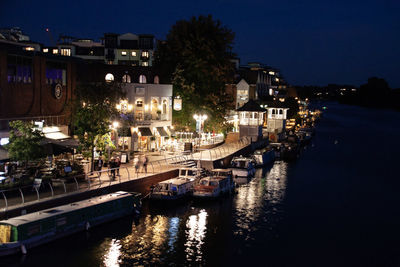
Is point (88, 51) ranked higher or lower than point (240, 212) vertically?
higher

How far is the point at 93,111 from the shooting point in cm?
3878

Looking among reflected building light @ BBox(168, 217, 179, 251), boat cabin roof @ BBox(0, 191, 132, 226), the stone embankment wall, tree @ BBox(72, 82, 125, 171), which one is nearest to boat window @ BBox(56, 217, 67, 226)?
boat cabin roof @ BBox(0, 191, 132, 226)

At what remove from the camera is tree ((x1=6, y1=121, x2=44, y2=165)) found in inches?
1231

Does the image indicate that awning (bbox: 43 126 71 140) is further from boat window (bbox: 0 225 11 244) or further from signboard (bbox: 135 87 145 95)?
boat window (bbox: 0 225 11 244)

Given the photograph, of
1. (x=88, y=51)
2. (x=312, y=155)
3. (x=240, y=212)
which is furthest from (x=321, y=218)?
(x=88, y=51)

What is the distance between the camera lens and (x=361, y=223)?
36.0m

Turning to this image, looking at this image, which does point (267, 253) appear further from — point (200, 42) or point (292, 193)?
point (200, 42)

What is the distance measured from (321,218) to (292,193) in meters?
9.03

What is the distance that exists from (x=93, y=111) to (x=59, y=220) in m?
14.3

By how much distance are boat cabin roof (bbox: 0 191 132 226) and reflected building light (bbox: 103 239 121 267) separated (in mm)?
3261

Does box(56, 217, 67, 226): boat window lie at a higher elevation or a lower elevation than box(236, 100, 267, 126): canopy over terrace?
lower

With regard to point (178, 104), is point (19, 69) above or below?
above

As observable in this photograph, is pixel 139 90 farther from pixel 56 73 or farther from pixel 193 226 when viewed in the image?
pixel 193 226

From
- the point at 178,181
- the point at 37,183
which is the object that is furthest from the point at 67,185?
the point at 178,181
